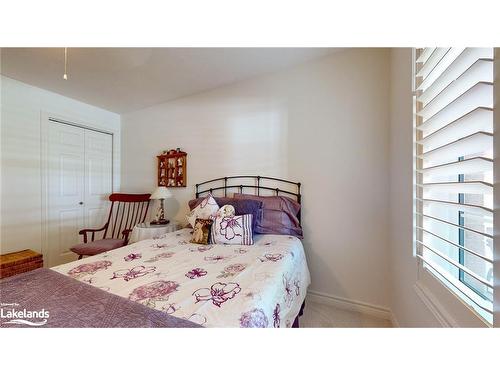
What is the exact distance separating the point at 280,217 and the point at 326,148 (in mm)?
856

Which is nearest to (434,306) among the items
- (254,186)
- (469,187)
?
(469,187)

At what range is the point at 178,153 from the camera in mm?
2801

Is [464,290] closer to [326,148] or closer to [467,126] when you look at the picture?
[467,126]

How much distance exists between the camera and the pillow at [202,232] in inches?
70.0

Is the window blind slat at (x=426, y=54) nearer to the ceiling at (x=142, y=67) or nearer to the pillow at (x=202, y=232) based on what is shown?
the ceiling at (x=142, y=67)

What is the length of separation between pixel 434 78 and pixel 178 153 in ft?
8.68

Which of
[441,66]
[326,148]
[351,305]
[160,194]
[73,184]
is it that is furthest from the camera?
[73,184]

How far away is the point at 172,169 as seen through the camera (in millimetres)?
2865

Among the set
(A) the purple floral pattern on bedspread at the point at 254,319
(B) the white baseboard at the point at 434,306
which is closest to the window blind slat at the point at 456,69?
(B) the white baseboard at the point at 434,306

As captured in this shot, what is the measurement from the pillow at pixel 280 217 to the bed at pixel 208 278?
0.77ft

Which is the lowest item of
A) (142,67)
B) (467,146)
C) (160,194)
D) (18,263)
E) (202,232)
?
(18,263)
